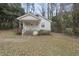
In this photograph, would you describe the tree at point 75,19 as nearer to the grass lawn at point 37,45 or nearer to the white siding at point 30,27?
the grass lawn at point 37,45

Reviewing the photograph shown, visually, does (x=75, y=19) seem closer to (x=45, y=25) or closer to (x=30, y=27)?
(x=45, y=25)

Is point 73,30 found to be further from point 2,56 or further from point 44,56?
point 2,56

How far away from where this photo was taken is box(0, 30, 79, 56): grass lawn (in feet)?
7.63

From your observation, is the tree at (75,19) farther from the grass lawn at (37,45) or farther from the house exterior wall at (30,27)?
the house exterior wall at (30,27)

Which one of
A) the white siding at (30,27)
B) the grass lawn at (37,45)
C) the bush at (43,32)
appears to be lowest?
the grass lawn at (37,45)

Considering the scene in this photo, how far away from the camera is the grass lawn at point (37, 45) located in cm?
232

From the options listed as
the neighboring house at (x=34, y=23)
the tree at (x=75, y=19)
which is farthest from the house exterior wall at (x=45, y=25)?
the tree at (x=75, y=19)

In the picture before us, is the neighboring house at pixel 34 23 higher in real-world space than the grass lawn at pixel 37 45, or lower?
higher

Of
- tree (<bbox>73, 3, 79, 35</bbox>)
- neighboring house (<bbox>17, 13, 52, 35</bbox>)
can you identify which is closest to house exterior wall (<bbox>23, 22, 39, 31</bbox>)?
neighboring house (<bbox>17, 13, 52, 35</bbox>)

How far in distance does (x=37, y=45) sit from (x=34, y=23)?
0.22 meters

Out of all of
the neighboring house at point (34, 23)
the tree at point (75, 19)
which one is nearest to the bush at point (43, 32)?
the neighboring house at point (34, 23)

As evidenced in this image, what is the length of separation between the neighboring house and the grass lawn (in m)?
0.08

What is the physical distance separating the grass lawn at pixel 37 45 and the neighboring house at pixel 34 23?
3.2 inches

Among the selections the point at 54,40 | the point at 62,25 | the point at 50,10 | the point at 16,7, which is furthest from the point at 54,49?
the point at 16,7
